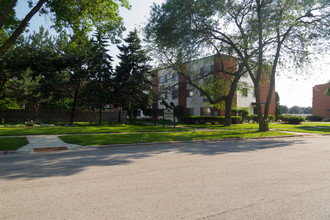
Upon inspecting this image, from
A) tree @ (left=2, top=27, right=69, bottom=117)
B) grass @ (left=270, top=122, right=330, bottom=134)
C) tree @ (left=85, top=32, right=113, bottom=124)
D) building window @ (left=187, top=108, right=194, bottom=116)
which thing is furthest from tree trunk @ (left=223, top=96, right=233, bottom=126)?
tree @ (left=2, top=27, right=69, bottom=117)

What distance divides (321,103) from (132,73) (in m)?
50.4

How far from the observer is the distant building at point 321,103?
5484 centimetres

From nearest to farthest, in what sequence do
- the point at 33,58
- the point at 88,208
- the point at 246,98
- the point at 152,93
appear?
the point at 88,208, the point at 33,58, the point at 152,93, the point at 246,98

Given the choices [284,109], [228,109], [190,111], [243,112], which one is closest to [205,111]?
[190,111]

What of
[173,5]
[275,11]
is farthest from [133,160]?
[275,11]

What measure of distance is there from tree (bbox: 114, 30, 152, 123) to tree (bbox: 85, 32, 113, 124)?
1219 mm

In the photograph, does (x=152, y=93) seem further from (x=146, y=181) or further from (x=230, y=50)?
(x=146, y=181)

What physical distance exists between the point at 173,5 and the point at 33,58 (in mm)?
19172

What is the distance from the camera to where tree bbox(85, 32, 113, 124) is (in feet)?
92.0

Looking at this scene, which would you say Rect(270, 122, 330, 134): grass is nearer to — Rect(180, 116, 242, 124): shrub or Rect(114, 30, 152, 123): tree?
Rect(180, 116, 242, 124): shrub

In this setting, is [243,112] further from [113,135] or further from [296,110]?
[296,110]

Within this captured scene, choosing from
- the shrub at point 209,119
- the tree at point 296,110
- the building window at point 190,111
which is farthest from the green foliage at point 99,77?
the tree at point 296,110

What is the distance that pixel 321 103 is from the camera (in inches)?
2226

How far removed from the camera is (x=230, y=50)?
74.4 feet
